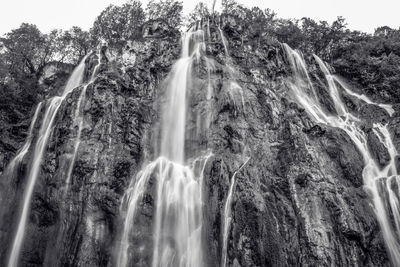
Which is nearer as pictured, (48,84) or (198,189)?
(198,189)

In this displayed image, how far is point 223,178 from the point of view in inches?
577

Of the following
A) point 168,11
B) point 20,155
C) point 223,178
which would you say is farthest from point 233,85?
point 168,11

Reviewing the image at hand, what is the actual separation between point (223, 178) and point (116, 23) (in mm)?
24570

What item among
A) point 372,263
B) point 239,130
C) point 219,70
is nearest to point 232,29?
point 219,70

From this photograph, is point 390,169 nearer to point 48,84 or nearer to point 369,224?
point 369,224

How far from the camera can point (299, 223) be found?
13.1 meters

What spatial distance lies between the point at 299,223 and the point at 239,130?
6319mm

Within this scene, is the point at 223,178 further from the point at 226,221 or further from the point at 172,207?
the point at 172,207

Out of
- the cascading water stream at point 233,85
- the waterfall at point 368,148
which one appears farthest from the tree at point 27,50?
the waterfall at point 368,148

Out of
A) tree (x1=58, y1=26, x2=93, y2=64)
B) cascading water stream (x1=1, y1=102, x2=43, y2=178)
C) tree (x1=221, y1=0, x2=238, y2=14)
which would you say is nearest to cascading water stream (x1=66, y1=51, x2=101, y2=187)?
cascading water stream (x1=1, y1=102, x2=43, y2=178)

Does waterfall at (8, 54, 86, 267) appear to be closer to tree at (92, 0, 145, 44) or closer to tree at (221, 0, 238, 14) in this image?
tree at (92, 0, 145, 44)

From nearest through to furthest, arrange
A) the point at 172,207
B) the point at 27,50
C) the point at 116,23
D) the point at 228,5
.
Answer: the point at 172,207, the point at 27,50, the point at 116,23, the point at 228,5

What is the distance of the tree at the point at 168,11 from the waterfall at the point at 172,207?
65.7ft

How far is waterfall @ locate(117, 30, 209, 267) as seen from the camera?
44.4ft
